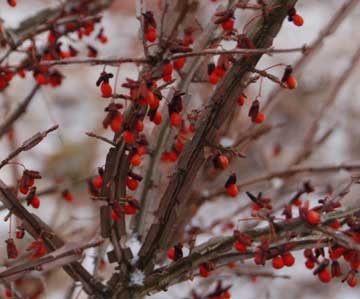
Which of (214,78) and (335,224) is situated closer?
(335,224)

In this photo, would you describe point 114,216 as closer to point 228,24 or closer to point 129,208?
point 129,208

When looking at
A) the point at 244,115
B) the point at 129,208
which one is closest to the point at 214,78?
the point at 129,208

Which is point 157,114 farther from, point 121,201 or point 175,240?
point 175,240

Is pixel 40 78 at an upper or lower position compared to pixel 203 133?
upper

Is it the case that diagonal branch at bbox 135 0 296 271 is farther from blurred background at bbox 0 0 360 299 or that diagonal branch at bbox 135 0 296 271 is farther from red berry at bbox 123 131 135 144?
blurred background at bbox 0 0 360 299

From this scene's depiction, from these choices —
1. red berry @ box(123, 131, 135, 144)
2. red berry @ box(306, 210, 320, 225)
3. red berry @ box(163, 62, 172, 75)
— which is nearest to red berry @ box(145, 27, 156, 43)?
red berry @ box(163, 62, 172, 75)

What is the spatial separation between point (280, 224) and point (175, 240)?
752 mm

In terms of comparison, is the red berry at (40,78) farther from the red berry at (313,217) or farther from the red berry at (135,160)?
the red berry at (313,217)

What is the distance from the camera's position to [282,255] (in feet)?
4.67

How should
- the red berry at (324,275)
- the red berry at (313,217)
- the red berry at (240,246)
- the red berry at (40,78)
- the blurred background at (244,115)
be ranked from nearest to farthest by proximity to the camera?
the red berry at (313,217) < the red berry at (240,246) < the red berry at (324,275) < the red berry at (40,78) < the blurred background at (244,115)

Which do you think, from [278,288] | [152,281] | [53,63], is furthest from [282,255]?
[278,288]

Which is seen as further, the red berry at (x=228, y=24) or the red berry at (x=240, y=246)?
the red berry at (x=228, y=24)

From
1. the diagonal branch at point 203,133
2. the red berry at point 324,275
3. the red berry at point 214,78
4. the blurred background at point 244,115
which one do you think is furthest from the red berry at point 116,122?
the blurred background at point 244,115

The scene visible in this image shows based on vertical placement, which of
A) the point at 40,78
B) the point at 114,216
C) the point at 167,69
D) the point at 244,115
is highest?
the point at 244,115
